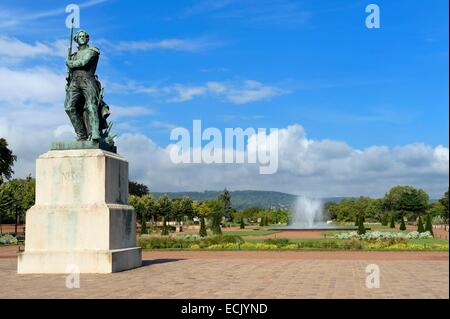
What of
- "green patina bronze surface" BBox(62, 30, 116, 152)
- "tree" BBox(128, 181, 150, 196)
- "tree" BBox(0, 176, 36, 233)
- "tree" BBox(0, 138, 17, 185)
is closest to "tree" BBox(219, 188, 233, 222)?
"tree" BBox(128, 181, 150, 196)

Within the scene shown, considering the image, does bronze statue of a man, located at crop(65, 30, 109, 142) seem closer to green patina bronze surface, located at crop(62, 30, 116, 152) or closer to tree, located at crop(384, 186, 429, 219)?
green patina bronze surface, located at crop(62, 30, 116, 152)

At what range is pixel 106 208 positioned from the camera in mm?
13742

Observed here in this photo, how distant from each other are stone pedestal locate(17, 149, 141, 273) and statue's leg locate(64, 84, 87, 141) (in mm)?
724

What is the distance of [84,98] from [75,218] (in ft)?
10.9

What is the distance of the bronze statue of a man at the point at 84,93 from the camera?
14.7 m

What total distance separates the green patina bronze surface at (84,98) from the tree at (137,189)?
295 feet

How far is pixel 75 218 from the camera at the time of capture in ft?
45.4

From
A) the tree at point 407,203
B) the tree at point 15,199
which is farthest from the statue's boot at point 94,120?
the tree at point 407,203

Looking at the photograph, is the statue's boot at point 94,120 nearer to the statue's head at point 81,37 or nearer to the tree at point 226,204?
the statue's head at point 81,37

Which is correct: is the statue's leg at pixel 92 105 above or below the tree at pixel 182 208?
above

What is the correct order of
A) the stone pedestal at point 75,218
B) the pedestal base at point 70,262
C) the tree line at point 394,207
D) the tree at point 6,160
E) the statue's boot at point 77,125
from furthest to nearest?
the tree line at point 394,207, the tree at point 6,160, the statue's boot at point 77,125, the stone pedestal at point 75,218, the pedestal base at point 70,262

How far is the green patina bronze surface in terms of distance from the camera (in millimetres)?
14695

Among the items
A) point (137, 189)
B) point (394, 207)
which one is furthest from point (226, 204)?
point (394, 207)
